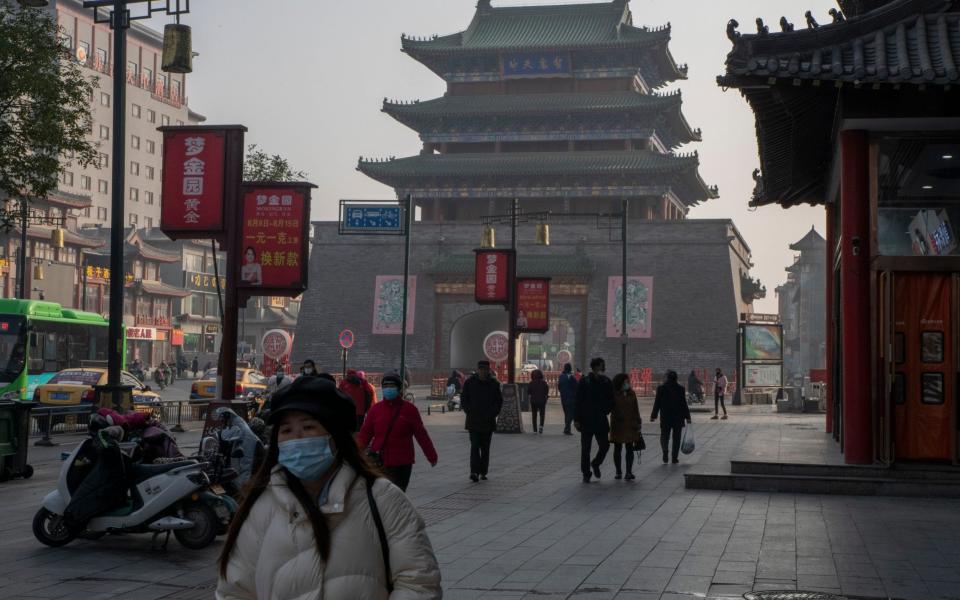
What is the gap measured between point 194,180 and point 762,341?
27493mm

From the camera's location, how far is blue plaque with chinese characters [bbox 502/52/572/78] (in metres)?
55.5

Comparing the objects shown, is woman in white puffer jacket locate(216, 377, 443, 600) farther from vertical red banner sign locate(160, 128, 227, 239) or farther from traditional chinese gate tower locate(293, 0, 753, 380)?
traditional chinese gate tower locate(293, 0, 753, 380)

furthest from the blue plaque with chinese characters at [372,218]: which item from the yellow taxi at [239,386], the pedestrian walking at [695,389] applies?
the pedestrian walking at [695,389]

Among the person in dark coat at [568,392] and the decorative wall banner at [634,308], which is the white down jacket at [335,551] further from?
the decorative wall banner at [634,308]

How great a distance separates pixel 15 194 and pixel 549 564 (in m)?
12.1

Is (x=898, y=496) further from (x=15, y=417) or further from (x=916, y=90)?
(x=15, y=417)

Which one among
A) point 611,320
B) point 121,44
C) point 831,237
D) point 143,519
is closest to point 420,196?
point 611,320

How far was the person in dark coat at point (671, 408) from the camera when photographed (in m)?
15.8

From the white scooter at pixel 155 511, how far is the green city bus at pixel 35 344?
16.4 meters

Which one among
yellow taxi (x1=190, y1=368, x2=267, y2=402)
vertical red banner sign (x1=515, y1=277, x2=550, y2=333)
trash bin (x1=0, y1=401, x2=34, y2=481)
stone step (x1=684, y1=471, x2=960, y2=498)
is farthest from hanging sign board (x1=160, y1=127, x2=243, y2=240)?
vertical red banner sign (x1=515, y1=277, x2=550, y2=333)

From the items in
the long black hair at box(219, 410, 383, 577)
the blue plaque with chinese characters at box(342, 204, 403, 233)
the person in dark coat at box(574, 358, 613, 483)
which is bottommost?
the person in dark coat at box(574, 358, 613, 483)

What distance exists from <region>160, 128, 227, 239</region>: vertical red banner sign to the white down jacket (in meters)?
10.3

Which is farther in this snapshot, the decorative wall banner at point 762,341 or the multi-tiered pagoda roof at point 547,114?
the multi-tiered pagoda roof at point 547,114

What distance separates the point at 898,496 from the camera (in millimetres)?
12062
